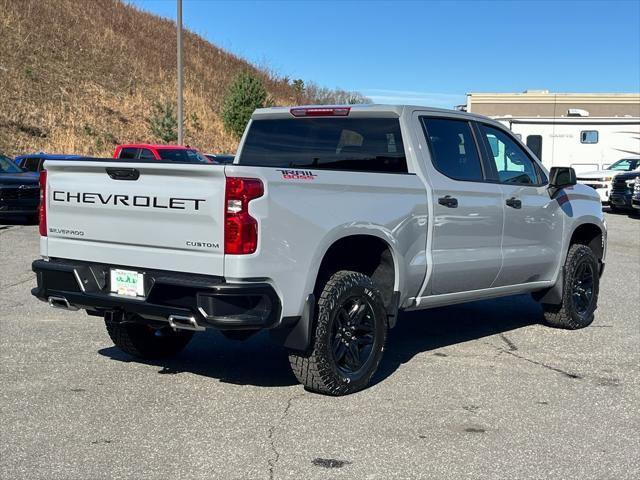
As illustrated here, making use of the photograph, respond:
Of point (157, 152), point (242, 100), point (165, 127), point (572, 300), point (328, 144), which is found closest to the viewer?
point (328, 144)

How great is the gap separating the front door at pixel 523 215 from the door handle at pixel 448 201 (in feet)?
2.43

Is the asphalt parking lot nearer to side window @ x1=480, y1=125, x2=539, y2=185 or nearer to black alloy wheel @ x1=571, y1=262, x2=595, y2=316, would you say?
black alloy wheel @ x1=571, y1=262, x2=595, y2=316

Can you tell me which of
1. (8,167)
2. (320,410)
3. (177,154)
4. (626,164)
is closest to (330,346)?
(320,410)

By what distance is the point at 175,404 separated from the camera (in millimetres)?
4918

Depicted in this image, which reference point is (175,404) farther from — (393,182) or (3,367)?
(393,182)

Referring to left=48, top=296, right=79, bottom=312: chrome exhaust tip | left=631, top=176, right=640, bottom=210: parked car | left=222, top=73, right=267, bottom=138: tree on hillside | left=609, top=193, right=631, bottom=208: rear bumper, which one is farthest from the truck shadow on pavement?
left=222, top=73, right=267, bottom=138: tree on hillside

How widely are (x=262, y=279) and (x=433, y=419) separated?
1405 mm

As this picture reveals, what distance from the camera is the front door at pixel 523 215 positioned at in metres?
6.50

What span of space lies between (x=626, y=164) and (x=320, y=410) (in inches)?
901

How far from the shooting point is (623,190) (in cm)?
2184

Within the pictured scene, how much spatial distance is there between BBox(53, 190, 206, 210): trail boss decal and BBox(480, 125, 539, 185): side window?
10.1ft

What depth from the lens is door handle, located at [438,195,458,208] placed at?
18.9ft

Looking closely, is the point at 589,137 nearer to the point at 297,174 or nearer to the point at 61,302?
the point at 297,174

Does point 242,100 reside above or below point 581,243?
above
